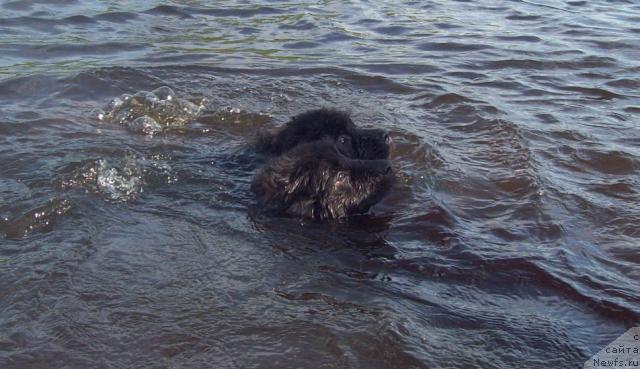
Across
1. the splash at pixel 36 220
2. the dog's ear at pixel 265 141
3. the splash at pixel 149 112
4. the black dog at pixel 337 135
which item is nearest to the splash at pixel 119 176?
the splash at pixel 36 220

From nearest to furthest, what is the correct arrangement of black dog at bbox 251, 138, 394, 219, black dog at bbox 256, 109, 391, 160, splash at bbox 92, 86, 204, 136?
black dog at bbox 251, 138, 394, 219 → black dog at bbox 256, 109, 391, 160 → splash at bbox 92, 86, 204, 136

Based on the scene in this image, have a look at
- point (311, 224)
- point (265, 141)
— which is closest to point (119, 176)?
point (265, 141)

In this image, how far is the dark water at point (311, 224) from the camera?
3.43 meters

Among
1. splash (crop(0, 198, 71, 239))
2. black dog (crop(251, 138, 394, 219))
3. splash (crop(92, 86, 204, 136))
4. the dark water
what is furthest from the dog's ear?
splash (crop(0, 198, 71, 239))

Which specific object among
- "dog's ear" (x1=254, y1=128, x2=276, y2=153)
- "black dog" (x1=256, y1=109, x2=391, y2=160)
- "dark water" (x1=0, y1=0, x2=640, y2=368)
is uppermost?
"black dog" (x1=256, y1=109, x2=391, y2=160)

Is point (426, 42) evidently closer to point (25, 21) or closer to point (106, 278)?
point (25, 21)

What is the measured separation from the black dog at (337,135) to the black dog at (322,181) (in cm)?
23

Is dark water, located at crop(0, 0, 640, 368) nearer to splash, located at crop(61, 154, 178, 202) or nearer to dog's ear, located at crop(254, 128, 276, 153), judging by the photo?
splash, located at crop(61, 154, 178, 202)

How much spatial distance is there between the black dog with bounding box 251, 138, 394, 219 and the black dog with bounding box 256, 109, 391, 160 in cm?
23

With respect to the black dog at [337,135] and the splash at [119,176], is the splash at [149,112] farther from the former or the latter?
the black dog at [337,135]

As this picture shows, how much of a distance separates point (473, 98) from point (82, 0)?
673 cm

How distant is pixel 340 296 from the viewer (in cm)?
382

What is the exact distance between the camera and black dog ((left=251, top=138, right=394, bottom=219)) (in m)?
4.60

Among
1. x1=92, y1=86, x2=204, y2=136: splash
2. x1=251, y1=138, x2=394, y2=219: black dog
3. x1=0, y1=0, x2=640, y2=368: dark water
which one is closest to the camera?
x1=0, y1=0, x2=640, y2=368: dark water
